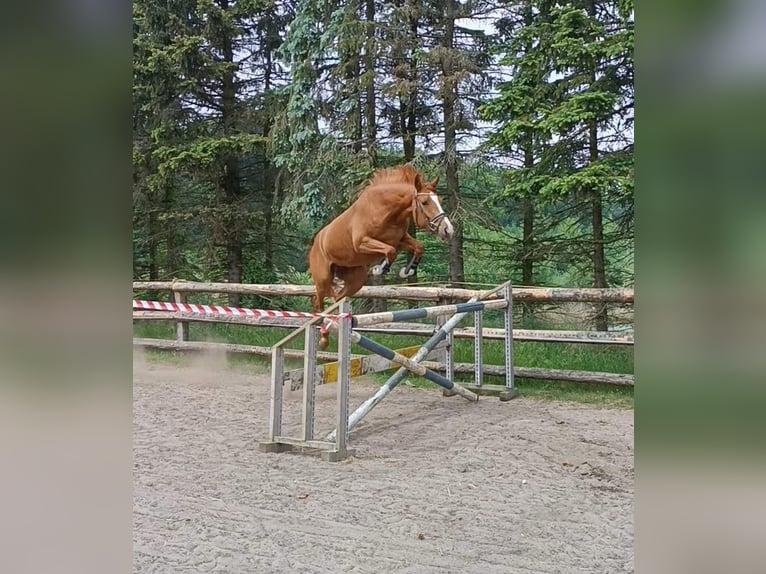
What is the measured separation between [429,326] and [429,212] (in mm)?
2007

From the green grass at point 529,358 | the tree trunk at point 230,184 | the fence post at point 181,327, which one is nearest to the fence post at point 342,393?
the green grass at point 529,358

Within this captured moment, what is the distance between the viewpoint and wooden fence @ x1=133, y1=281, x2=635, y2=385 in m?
5.33

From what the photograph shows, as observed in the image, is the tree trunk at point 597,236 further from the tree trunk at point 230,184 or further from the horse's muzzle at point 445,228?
the tree trunk at point 230,184

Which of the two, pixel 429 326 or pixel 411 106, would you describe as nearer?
pixel 429 326

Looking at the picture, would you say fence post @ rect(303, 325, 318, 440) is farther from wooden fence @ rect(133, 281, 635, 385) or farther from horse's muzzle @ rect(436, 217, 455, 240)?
horse's muzzle @ rect(436, 217, 455, 240)

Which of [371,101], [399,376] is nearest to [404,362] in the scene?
[399,376]

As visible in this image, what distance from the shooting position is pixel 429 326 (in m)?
6.54

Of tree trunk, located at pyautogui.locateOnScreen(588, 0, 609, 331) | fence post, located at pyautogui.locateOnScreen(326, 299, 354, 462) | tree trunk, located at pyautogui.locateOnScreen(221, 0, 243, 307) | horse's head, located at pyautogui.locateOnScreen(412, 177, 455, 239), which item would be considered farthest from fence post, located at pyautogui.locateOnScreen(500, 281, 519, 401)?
tree trunk, located at pyautogui.locateOnScreen(221, 0, 243, 307)

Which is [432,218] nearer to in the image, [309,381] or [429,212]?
[429,212]

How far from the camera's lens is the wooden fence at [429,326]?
17.5 ft

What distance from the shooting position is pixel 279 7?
8.62m
